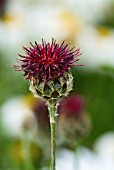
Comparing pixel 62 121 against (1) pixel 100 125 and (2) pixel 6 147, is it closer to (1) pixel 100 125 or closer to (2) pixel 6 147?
(2) pixel 6 147

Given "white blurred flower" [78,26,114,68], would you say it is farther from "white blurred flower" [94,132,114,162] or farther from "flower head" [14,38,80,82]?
"flower head" [14,38,80,82]

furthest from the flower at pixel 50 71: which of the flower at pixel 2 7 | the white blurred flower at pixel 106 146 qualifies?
the flower at pixel 2 7

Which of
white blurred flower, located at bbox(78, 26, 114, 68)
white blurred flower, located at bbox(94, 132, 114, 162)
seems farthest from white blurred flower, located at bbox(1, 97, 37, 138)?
white blurred flower, located at bbox(78, 26, 114, 68)

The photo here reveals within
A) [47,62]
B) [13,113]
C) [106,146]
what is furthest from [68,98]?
[13,113]

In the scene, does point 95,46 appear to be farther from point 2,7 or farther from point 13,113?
point 13,113

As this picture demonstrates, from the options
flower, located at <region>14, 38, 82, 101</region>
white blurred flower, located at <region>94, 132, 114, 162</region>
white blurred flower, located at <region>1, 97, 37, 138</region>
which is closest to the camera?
flower, located at <region>14, 38, 82, 101</region>

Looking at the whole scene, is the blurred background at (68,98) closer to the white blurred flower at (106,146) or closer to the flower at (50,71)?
the white blurred flower at (106,146)
